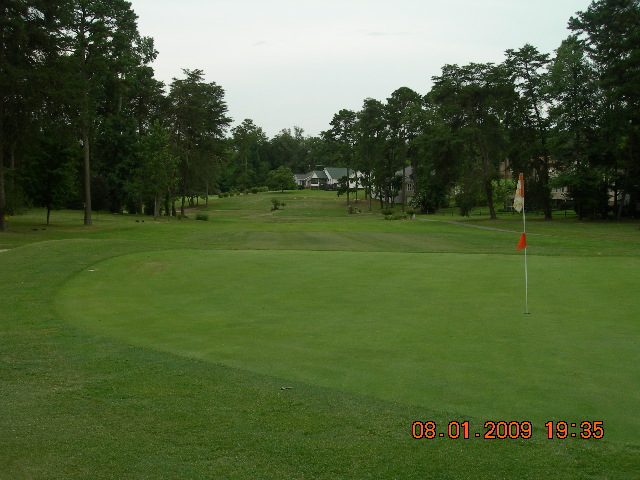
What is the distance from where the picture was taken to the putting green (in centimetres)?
654

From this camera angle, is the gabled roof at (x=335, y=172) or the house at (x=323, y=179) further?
the gabled roof at (x=335, y=172)

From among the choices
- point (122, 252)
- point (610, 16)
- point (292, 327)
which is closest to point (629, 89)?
point (610, 16)

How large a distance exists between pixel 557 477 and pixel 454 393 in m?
1.89

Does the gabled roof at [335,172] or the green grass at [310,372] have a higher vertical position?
the gabled roof at [335,172]

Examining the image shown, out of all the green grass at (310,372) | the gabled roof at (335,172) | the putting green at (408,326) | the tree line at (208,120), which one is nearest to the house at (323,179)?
the gabled roof at (335,172)

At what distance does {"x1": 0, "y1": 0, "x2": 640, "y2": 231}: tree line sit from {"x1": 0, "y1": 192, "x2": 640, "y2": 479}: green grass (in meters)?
24.0

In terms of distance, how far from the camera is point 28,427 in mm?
5508

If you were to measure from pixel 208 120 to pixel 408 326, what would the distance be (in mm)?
62792

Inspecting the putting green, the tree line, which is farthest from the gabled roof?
the putting green

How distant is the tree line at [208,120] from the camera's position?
117ft

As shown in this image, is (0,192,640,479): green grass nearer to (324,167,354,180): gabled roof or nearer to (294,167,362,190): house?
(294,167,362,190): house

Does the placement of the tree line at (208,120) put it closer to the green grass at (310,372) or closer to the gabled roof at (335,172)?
the green grass at (310,372)

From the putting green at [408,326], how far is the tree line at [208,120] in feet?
77.3

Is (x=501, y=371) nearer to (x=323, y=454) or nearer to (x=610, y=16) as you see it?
(x=323, y=454)
